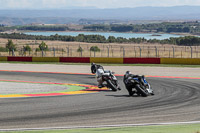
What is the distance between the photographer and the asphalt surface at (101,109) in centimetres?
1207

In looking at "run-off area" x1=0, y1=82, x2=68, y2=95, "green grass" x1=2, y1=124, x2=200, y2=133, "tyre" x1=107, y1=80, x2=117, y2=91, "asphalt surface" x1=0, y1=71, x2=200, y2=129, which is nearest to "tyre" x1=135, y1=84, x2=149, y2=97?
"asphalt surface" x1=0, y1=71, x2=200, y2=129

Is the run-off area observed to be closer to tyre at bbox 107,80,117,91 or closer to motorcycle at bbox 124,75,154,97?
tyre at bbox 107,80,117,91

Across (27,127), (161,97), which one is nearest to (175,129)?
(27,127)

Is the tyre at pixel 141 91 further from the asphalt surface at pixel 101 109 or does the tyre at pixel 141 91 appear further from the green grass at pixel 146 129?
the green grass at pixel 146 129

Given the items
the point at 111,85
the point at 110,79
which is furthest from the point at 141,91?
the point at 110,79

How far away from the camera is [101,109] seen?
46.2 ft

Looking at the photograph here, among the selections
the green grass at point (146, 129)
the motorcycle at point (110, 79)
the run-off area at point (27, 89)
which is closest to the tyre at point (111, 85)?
the motorcycle at point (110, 79)

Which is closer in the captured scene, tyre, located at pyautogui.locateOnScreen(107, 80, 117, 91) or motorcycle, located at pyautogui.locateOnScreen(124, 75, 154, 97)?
motorcycle, located at pyautogui.locateOnScreen(124, 75, 154, 97)

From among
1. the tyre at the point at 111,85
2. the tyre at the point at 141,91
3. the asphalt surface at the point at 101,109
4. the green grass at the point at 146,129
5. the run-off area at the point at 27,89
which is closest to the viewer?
the green grass at the point at 146,129

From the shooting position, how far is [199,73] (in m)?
29.8

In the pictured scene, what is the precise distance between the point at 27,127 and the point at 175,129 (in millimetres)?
3818

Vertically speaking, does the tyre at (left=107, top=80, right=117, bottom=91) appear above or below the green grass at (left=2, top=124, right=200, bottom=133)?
below

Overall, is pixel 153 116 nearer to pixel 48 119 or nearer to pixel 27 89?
pixel 48 119

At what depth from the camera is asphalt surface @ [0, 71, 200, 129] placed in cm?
1207
